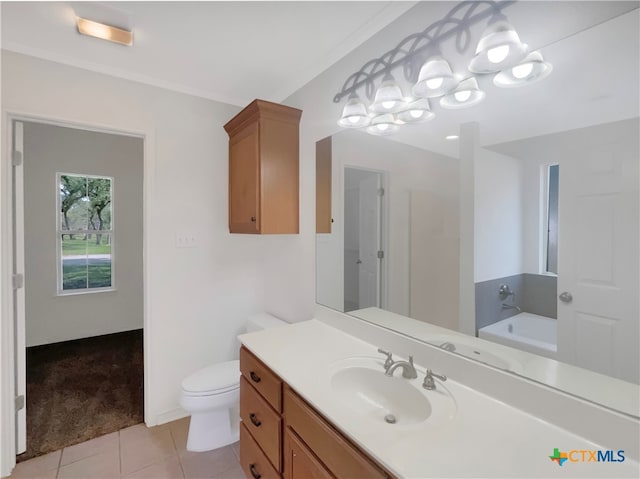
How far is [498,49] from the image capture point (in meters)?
1.04

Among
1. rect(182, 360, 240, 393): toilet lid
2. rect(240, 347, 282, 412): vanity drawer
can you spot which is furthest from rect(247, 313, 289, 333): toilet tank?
rect(240, 347, 282, 412): vanity drawer

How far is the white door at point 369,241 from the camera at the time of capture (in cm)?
162

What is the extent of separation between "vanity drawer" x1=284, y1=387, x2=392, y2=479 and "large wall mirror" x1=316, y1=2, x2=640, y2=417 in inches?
21.8

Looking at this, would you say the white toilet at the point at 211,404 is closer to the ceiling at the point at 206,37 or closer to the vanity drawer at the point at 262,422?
the vanity drawer at the point at 262,422

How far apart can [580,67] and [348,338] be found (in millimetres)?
1385

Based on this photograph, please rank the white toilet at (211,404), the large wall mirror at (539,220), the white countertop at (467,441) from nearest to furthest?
the white countertop at (467,441) < the large wall mirror at (539,220) < the white toilet at (211,404)

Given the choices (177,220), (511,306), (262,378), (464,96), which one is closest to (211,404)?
(262,378)

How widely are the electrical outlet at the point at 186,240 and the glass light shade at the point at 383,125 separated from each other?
1.50 m

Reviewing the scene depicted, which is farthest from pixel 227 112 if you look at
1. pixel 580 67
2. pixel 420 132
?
pixel 580 67

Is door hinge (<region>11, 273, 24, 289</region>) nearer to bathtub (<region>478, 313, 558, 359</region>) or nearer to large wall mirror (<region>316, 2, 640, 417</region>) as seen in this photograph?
large wall mirror (<region>316, 2, 640, 417</region>)

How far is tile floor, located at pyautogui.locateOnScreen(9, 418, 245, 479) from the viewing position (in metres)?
1.75

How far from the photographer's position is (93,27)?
1585mm

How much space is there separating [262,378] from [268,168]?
4.08 feet

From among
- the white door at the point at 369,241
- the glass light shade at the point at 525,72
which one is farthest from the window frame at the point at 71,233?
the glass light shade at the point at 525,72
